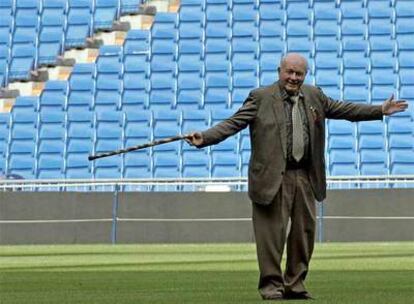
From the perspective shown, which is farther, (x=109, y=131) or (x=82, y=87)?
(x=82, y=87)

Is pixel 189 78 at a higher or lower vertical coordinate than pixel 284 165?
higher

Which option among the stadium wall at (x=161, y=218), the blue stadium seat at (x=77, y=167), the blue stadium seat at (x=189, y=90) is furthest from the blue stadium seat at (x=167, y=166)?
the stadium wall at (x=161, y=218)

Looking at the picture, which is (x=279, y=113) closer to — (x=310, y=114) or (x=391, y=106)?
(x=310, y=114)

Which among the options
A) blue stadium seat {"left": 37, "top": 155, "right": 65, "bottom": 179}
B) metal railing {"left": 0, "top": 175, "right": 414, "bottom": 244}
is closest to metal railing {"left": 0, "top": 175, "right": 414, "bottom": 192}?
metal railing {"left": 0, "top": 175, "right": 414, "bottom": 244}

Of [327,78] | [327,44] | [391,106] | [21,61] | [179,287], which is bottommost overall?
[179,287]

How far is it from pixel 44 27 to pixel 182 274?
865 inches

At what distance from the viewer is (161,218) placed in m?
29.1

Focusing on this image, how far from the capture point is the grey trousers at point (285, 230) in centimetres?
1141

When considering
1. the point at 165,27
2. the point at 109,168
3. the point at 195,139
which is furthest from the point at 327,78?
the point at 195,139

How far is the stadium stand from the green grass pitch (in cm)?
624

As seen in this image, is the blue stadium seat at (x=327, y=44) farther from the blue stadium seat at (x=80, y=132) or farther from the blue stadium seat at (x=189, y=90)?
the blue stadium seat at (x=80, y=132)

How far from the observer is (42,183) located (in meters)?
29.1

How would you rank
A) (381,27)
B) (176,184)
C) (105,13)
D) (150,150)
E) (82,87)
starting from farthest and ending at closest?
(105,13) → (82,87) → (381,27) → (150,150) → (176,184)

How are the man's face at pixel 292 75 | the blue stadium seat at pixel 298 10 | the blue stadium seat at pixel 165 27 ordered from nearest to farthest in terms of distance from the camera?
the man's face at pixel 292 75 < the blue stadium seat at pixel 298 10 < the blue stadium seat at pixel 165 27
